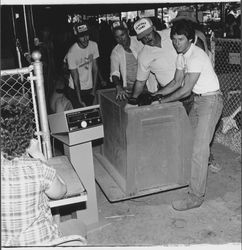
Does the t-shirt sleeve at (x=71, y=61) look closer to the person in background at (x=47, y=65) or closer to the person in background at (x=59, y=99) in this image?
the person in background at (x=59, y=99)

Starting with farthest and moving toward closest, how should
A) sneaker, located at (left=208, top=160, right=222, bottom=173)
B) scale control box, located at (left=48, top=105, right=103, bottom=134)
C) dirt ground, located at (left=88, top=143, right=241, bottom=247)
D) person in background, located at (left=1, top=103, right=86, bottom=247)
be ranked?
sneaker, located at (left=208, top=160, right=222, bottom=173) → dirt ground, located at (left=88, top=143, right=241, bottom=247) → scale control box, located at (left=48, top=105, right=103, bottom=134) → person in background, located at (left=1, top=103, right=86, bottom=247)

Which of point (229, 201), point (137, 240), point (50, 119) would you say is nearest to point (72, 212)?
point (137, 240)

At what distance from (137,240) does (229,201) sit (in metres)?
1.37

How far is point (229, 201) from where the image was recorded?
4.38m

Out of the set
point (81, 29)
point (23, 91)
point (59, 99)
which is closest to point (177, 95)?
point (23, 91)

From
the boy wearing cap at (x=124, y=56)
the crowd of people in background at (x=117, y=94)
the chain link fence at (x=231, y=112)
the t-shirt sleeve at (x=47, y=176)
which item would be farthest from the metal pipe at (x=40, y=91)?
the chain link fence at (x=231, y=112)

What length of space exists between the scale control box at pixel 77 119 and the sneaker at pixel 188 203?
146 centimetres

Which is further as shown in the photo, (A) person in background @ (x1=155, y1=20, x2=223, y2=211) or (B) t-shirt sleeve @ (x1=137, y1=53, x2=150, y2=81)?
(B) t-shirt sleeve @ (x1=137, y1=53, x2=150, y2=81)

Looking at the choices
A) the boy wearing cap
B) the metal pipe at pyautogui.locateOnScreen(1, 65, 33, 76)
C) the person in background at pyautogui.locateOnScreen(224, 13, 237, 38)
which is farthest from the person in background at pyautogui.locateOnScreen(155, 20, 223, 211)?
the person in background at pyautogui.locateOnScreen(224, 13, 237, 38)

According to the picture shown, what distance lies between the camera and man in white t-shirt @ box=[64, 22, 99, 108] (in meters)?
5.92

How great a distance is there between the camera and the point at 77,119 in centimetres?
338

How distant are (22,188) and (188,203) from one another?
249cm

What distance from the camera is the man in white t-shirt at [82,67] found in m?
5.92

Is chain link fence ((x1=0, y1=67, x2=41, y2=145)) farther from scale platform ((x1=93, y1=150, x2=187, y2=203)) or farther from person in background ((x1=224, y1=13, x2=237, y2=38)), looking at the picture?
person in background ((x1=224, y1=13, x2=237, y2=38))
